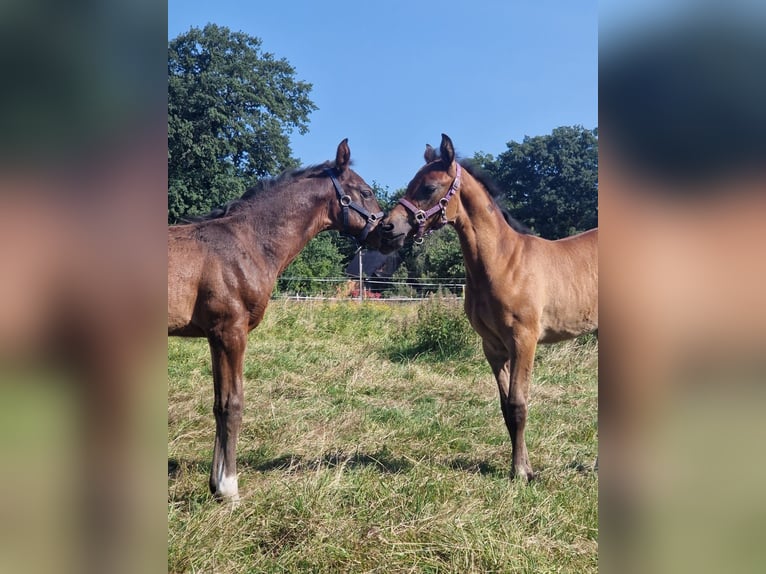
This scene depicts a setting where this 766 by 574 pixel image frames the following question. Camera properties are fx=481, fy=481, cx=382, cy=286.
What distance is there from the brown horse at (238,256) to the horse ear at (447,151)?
660mm

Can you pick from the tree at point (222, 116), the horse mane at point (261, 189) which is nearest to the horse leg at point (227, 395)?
the horse mane at point (261, 189)

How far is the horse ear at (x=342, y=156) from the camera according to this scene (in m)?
3.68

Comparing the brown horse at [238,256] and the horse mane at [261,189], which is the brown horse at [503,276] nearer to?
the brown horse at [238,256]

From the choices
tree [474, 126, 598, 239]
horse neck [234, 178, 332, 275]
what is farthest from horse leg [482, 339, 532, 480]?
tree [474, 126, 598, 239]

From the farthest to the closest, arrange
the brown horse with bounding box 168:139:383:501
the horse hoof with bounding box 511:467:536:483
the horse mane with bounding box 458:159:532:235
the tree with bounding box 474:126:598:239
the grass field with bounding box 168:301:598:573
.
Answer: the tree with bounding box 474:126:598:239 < the horse mane with bounding box 458:159:532:235 < the horse hoof with bounding box 511:467:536:483 < the brown horse with bounding box 168:139:383:501 < the grass field with bounding box 168:301:598:573

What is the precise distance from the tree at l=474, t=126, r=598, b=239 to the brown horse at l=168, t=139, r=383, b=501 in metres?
23.9

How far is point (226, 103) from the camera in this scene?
27.5 metres

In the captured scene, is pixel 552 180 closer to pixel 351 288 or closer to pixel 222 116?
pixel 351 288

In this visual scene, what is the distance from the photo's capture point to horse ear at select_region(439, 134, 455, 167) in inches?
147

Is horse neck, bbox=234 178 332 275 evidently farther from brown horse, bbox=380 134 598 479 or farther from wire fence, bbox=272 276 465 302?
wire fence, bbox=272 276 465 302

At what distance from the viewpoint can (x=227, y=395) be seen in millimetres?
3256
